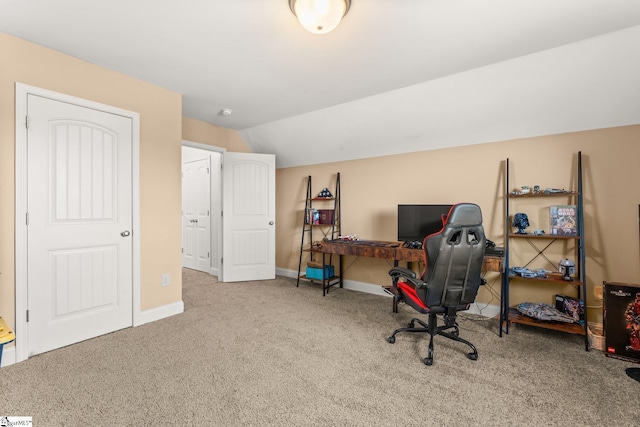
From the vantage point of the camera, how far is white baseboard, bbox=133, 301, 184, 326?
2908 millimetres

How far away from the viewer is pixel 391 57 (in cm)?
245

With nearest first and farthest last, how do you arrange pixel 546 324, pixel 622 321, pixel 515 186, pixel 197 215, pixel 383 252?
pixel 622 321 → pixel 546 324 → pixel 515 186 → pixel 383 252 → pixel 197 215

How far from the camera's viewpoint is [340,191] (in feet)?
14.6

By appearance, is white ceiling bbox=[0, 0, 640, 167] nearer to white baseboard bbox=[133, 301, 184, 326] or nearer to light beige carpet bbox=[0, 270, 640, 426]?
light beige carpet bbox=[0, 270, 640, 426]

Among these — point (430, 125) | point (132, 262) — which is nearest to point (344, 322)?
point (132, 262)

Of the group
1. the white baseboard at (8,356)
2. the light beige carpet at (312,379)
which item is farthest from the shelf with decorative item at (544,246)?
the white baseboard at (8,356)

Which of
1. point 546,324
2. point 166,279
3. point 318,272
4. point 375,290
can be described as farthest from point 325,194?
point 546,324

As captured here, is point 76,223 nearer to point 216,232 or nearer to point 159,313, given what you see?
point 159,313

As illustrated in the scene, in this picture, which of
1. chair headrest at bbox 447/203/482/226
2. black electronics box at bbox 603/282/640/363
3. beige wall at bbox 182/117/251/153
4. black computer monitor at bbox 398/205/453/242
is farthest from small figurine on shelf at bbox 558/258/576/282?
beige wall at bbox 182/117/251/153

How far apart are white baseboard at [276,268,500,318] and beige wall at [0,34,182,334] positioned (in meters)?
2.08

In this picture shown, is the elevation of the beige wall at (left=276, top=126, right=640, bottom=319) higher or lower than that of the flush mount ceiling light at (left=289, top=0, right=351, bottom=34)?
lower

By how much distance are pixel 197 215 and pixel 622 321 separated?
5.68 meters

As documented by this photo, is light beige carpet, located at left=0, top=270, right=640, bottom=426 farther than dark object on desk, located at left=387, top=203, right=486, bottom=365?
No

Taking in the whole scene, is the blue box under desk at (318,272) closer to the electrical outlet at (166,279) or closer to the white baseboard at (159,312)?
the white baseboard at (159,312)
